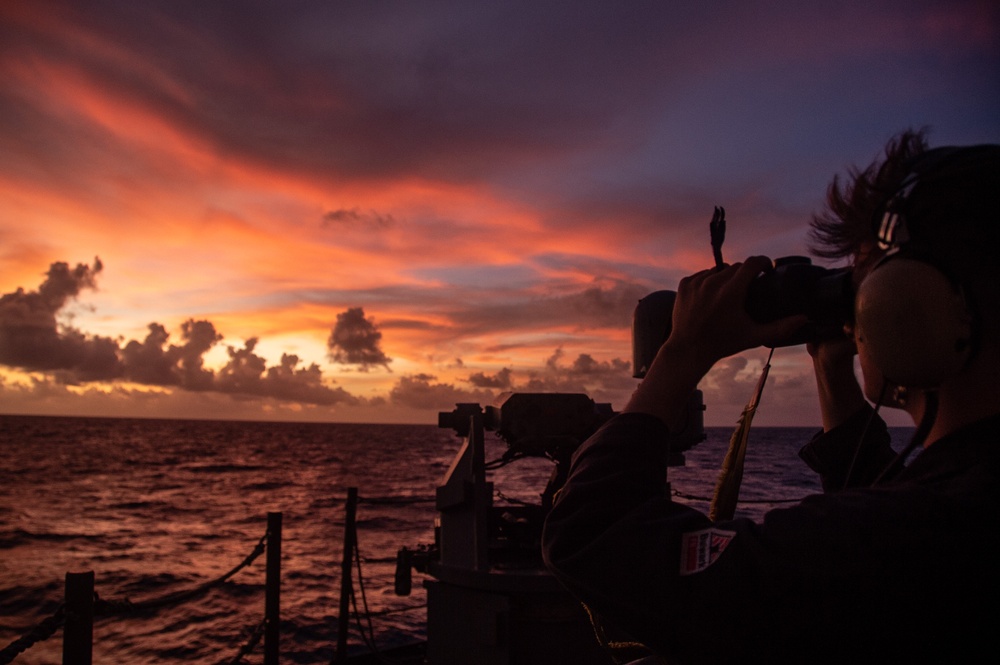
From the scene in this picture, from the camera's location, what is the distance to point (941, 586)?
82 cm

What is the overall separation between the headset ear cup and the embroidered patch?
388 mm

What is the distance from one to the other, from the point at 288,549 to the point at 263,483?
3034 centimetres

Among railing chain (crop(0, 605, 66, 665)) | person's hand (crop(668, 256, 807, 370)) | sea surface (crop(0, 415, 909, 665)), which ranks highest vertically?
person's hand (crop(668, 256, 807, 370))

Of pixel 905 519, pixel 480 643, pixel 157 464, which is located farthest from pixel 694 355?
pixel 157 464

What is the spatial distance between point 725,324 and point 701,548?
40cm

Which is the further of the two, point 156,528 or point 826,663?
point 156,528

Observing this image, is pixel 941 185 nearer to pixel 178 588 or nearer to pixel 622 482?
pixel 622 482

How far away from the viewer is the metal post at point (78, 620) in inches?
130

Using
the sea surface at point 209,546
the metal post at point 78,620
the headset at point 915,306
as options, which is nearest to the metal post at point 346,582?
the sea surface at point 209,546

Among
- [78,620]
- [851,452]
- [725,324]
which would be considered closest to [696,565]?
[725,324]

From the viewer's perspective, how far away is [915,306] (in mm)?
967

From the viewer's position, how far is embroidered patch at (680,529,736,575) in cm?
91

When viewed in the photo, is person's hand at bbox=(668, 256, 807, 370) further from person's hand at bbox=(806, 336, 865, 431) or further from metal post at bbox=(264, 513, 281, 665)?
metal post at bbox=(264, 513, 281, 665)

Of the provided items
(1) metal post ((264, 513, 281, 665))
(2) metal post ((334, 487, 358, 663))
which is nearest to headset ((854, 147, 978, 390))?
(1) metal post ((264, 513, 281, 665))
